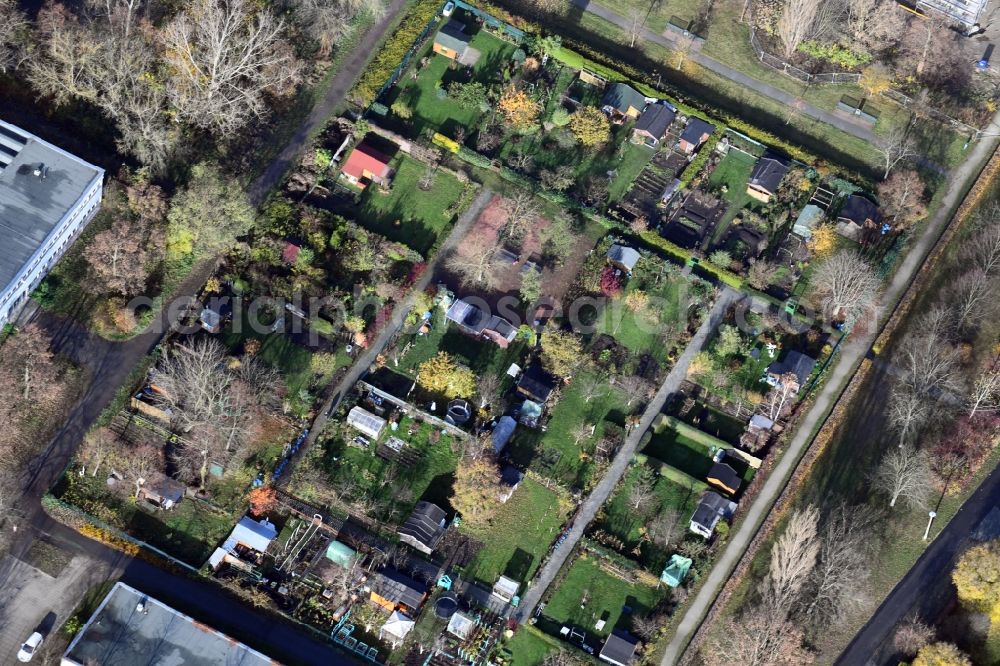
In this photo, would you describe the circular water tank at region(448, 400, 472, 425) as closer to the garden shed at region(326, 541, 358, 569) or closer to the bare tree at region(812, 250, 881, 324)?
the garden shed at region(326, 541, 358, 569)

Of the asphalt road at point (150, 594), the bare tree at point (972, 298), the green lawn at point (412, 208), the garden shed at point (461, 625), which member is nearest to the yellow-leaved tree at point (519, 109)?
the green lawn at point (412, 208)

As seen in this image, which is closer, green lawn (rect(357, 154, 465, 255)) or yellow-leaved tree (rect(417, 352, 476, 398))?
yellow-leaved tree (rect(417, 352, 476, 398))

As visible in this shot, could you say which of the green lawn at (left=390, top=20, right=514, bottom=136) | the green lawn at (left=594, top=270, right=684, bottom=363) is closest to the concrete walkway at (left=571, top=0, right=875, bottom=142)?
the green lawn at (left=390, top=20, right=514, bottom=136)

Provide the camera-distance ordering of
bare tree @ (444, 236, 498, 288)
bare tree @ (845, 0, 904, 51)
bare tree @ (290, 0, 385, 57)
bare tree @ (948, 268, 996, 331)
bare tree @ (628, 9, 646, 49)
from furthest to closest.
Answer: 1. bare tree @ (628, 9, 646, 49)
2. bare tree @ (845, 0, 904, 51)
3. bare tree @ (290, 0, 385, 57)
4. bare tree @ (948, 268, 996, 331)
5. bare tree @ (444, 236, 498, 288)

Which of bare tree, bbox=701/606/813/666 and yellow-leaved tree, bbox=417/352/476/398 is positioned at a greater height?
yellow-leaved tree, bbox=417/352/476/398

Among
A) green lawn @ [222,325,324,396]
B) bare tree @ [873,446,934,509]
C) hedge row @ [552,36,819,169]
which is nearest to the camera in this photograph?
bare tree @ [873,446,934,509]

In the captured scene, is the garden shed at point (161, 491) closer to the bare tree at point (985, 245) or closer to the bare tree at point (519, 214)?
the bare tree at point (519, 214)

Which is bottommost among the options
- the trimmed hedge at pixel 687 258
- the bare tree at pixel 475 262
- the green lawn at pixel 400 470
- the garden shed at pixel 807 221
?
the green lawn at pixel 400 470

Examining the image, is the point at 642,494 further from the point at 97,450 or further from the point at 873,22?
the point at 873,22
